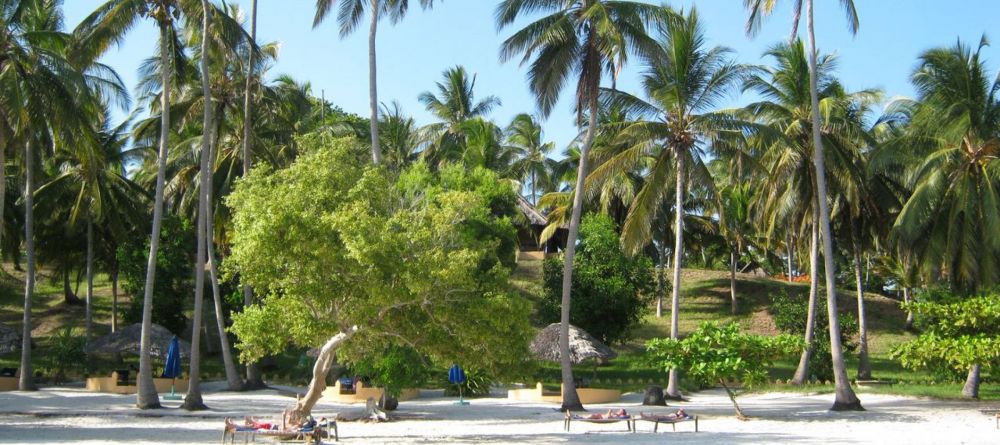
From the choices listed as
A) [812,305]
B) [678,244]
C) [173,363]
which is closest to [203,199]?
[173,363]

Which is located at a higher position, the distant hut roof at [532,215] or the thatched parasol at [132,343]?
the distant hut roof at [532,215]

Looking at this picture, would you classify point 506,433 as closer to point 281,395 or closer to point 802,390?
point 281,395

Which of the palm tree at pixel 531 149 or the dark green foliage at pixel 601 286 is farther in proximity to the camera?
the palm tree at pixel 531 149

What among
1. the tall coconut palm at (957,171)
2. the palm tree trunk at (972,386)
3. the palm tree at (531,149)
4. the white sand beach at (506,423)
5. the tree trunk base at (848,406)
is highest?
the palm tree at (531,149)

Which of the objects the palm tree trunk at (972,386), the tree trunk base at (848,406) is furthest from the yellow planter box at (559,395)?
the palm tree trunk at (972,386)

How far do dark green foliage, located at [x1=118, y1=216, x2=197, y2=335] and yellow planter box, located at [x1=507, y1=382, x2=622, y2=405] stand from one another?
14.4 metres

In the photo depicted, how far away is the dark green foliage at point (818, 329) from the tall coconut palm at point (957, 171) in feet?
15.6

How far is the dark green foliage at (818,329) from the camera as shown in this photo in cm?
2922

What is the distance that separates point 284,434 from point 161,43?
1104cm

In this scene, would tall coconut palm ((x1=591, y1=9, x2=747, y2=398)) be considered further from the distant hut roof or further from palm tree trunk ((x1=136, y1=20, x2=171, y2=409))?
the distant hut roof

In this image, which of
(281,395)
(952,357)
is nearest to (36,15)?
(281,395)

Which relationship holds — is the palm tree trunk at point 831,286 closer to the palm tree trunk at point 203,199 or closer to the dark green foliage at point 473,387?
the dark green foliage at point 473,387

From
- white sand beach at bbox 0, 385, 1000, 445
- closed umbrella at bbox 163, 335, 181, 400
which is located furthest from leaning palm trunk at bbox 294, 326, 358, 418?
closed umbrella at bbox 163, 335, 181, 400

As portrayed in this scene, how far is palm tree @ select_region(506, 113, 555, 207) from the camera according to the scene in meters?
45.9
